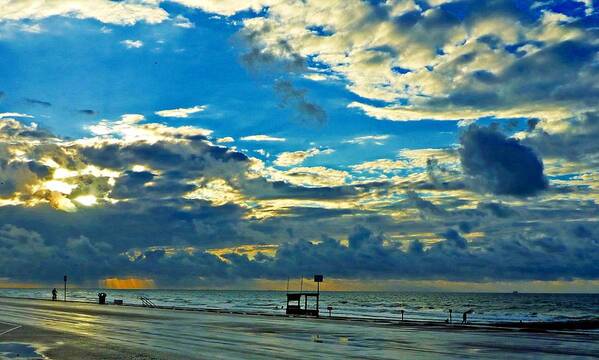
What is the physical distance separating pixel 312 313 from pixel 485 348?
39027 millimetres

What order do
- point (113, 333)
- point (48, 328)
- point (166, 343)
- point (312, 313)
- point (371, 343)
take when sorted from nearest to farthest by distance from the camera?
point (166, 343) → point (371, 343) → point (113, 333) → point (48, 328) → point (312, 313)

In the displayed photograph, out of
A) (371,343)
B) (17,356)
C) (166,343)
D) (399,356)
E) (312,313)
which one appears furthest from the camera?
(312,313)

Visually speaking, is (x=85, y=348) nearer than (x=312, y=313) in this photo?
Yes

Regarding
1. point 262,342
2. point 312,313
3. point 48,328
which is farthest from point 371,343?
point 312,313

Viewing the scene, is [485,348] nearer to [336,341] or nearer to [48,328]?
[336,341]

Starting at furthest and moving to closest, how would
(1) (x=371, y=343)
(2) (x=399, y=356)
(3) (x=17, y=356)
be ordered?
1. (1) (x=371, y=343)
2. (2) (x=399, y=356)
3. (3) (x=17, y=356)

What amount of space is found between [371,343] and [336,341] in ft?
6.27

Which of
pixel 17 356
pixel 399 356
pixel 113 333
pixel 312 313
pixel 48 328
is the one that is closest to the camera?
pixel 17 356

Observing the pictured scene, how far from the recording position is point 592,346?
3494 cm

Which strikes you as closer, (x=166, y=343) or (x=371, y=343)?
(x=166, y=343)

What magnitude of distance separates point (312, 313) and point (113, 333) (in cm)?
3432

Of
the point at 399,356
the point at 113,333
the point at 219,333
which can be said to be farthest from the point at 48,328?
the point at 399,356

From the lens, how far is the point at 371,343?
112 feet

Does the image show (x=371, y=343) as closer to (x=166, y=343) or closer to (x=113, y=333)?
(x=166, y=343)
